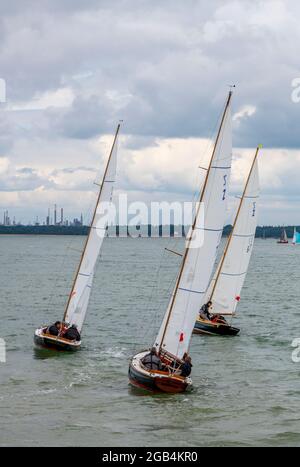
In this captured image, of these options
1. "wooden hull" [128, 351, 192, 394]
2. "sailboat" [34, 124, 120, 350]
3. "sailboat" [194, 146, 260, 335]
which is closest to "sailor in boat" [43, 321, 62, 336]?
"sailboat" [34, 124, 120, 350]

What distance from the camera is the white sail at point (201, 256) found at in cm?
3425

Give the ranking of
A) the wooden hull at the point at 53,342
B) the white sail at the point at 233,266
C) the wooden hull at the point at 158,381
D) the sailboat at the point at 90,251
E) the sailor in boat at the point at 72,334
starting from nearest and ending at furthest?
the wooden hull at the point at 158,381 < the wooden hull at the point at 53,342 < the sailor in boat at the point at 72,334 < the sailboat at the point at 90,251 < the white sail at the point at 233,266

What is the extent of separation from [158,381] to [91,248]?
13.5m

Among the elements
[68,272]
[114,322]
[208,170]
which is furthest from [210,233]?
[68,272]

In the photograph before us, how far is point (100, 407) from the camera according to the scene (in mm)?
32312

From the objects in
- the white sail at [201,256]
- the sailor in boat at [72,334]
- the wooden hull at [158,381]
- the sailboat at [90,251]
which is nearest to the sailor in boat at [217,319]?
the sailboat at [90,251]

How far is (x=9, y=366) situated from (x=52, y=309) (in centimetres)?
2903

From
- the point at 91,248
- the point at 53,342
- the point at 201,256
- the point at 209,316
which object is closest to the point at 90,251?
the point at 91,248

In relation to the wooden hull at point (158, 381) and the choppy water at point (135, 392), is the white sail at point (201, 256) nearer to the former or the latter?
the wooden hull at point (158, 381)

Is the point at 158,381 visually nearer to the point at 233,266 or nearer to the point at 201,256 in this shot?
the point at 201,256

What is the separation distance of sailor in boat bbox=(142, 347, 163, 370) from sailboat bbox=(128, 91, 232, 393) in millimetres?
94

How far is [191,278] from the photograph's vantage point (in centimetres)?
3506

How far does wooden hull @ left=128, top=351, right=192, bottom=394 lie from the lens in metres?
33.5

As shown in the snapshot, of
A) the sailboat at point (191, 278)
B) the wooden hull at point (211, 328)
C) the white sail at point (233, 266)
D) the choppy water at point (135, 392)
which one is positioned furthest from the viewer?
the white sail at point (233, 266)
